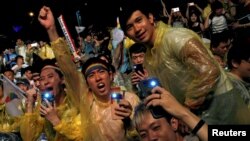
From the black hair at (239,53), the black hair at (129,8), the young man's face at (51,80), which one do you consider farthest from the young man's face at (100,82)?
the black hair at (239,53)

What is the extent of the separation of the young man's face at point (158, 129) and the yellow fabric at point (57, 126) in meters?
1.92

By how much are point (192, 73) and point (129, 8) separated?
83 cm

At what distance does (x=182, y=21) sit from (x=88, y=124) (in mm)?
6735

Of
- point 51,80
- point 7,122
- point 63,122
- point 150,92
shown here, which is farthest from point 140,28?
point 7,122

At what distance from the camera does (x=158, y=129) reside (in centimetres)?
308

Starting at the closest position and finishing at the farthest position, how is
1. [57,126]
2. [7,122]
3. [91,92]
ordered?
[57,126], [91,92], [7,122]

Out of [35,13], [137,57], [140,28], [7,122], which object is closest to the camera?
[140,28]

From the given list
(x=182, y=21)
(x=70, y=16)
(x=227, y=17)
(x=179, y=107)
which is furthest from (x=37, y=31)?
(x=179, y=107)

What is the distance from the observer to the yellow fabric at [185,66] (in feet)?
12.9

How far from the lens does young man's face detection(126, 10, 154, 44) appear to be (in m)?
4.20

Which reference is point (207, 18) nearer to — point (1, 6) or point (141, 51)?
point (141, 51)

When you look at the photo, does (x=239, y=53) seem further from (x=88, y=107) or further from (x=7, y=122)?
(x=7, y=122)

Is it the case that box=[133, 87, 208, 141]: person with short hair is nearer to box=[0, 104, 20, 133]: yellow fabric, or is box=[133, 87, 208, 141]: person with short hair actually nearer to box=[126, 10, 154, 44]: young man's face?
box=[126, 10, 154, 44]: young man's face

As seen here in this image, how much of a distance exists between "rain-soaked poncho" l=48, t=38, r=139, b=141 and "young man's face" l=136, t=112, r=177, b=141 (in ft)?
5.04
